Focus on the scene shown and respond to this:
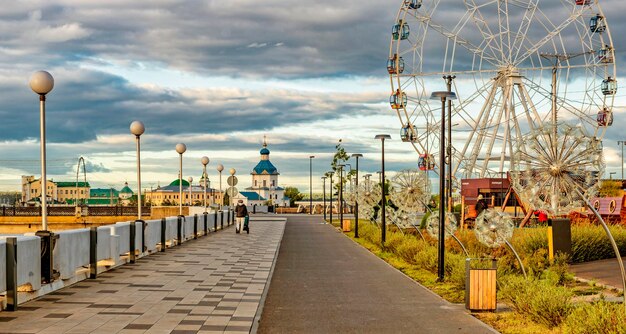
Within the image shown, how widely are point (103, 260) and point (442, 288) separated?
8770 mm

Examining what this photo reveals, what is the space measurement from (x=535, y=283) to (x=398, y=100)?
98.8ft

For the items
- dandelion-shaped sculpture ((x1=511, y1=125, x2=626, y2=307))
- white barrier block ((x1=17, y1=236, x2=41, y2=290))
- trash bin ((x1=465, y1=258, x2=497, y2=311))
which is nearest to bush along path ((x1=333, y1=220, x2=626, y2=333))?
trash bin ((x1=465, y1=258, x2=497, y2=311))

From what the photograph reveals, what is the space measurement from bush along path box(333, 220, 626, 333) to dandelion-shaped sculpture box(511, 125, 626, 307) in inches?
67.3

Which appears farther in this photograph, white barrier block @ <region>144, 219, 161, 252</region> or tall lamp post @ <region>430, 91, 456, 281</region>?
white barrier block @ <region>144, 219, 161, 252</region>

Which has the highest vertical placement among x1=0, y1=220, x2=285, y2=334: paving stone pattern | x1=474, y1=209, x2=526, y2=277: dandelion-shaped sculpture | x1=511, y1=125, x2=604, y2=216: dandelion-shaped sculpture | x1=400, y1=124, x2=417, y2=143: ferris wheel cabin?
x1=400, y1=124, x2=417, y2=143: ferris wheel cabin

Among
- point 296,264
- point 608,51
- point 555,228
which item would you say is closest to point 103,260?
point 296,264

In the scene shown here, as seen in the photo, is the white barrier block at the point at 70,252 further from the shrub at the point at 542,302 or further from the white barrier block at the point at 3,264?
the shrub at the point at 542,302

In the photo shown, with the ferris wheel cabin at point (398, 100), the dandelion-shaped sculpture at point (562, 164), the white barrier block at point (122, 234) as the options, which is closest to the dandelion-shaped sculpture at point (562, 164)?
the dandelion-shaped sculpture at point (562, 164)

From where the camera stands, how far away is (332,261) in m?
25.7

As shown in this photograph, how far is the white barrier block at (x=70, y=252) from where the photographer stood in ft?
51.9

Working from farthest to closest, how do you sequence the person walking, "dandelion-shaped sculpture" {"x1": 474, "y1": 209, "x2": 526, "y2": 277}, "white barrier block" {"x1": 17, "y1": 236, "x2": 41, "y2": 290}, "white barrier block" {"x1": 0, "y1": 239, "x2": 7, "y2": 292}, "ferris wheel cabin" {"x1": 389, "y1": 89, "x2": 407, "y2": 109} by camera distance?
"ferris wheel cabin" {"x1": 389, "y1": 89, "x2": 407, "y2": 109} → the person walking → "dandelion-shaped sculpture" {"x1": 474, "y1": 209, "x2": 526, "y2": 277} → "white barrier block" {"x1": 17, "y1": 236, "x2": 41, "y2": 290} → "white barrier block" {"x1": 0, "y1": 239, "x2": 7, "y2": 292}

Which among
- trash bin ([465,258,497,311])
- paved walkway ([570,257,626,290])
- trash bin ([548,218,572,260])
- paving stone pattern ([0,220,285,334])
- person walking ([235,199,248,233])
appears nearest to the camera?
paving stone pattern ([0,220,285,334])

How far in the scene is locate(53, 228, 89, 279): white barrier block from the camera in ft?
51.9

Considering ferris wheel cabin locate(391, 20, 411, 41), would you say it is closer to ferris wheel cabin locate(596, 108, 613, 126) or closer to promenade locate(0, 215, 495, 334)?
ferris wheel cabin locate(596, 108, 613, 126)
